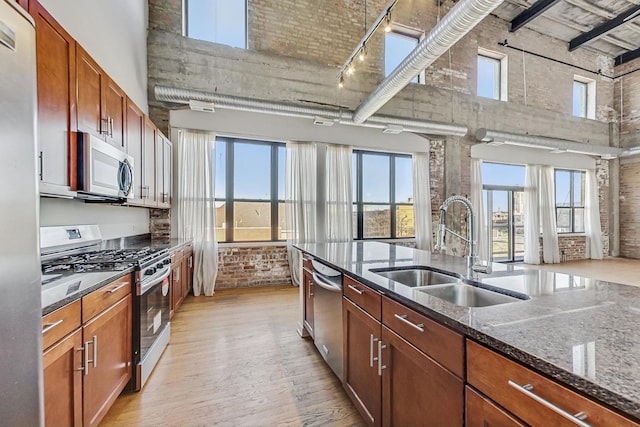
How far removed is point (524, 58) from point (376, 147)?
4.91 meters

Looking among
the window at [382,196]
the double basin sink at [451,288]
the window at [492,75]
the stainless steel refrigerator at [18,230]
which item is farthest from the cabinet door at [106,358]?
the window at [492,75]

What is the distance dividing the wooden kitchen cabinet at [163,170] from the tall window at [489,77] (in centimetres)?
691

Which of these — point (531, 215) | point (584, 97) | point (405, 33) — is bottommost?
point (531, 215)

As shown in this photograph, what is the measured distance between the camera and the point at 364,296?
1602mm

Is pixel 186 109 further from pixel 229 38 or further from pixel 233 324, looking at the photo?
pixel 233 324

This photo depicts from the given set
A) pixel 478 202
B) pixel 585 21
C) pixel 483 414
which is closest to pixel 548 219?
pixel 478 202

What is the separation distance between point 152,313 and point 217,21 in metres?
4.95

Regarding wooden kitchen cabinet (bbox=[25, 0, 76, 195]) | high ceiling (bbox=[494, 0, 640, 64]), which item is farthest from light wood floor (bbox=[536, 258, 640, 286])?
wooden kitchen cabinet (bbox=[25, 0, 76, 195])

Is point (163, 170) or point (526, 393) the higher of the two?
point (163, 170)

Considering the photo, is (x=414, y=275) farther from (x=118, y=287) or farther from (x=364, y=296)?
(x=118, y=287)

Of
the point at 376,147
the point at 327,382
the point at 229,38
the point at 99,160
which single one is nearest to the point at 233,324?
the point at 327,382

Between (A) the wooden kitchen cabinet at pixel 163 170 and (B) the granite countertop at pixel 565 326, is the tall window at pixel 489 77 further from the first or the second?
(A) the wooden kitchen cabinet at pixel 163 170

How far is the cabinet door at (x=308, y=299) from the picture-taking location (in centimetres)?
262

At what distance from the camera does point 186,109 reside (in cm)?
451
